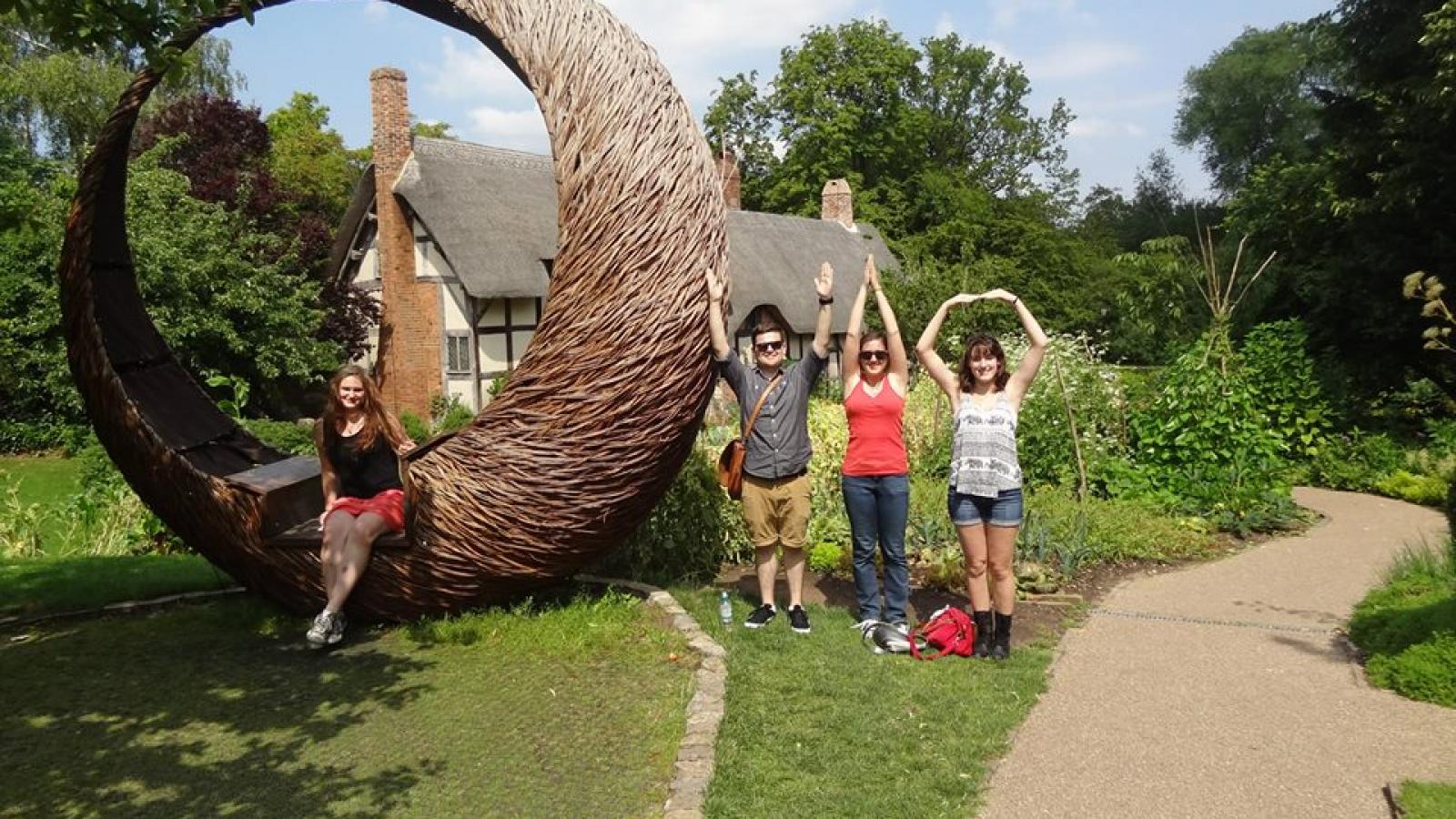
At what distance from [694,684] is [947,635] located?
59.3 inches

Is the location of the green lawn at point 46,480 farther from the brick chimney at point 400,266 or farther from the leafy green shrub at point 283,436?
the brick chimney at point 400,266

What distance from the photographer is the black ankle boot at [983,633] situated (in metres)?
5.11

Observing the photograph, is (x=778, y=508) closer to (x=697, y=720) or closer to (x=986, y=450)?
(x=986, y=450)

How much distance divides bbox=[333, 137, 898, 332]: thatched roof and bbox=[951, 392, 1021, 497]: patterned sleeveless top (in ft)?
35.5

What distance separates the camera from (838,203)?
1293 inches

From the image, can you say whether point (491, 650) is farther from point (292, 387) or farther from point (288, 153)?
point (288, 153)

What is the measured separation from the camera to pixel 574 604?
5543 millimetres

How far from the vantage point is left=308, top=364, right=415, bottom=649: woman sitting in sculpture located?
5090 mm

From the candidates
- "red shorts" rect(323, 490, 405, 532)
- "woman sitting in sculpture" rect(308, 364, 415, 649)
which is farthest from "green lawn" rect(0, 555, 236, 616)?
"red shorts" rect(323, 490, 405, 532)

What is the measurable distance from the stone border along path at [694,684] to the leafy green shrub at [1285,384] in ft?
22.0

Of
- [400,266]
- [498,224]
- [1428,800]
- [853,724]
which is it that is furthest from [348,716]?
[400,266]

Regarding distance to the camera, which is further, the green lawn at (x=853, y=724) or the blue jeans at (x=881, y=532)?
the blue jeans at (x=881, y=532)

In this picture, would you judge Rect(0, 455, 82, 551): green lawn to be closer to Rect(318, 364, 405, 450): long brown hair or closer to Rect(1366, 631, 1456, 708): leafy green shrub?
Rect(318, 364, 405, 450): long brown hair

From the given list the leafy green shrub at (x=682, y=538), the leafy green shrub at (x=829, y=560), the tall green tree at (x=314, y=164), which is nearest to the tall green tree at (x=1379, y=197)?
the leafy green shrub at (x=829, y=560)
